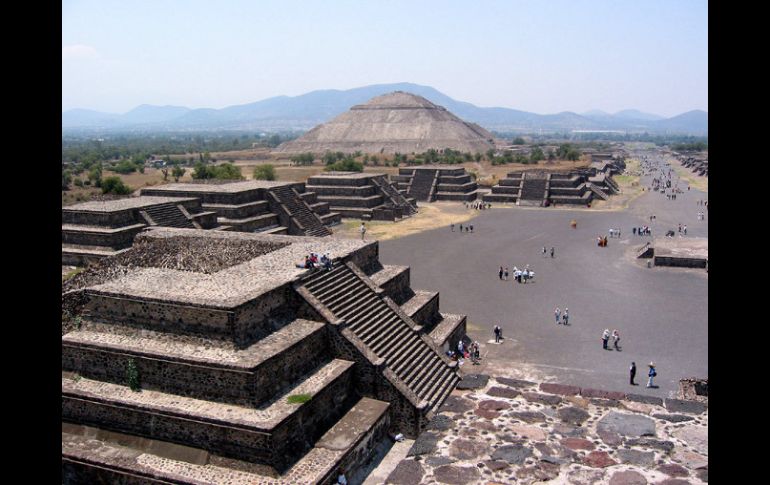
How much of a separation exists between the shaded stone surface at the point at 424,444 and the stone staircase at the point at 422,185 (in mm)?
48821

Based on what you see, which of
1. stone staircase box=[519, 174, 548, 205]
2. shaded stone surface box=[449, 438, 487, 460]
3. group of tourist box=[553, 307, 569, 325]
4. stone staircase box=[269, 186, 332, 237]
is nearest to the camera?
shaded stone surface box=[449, 438, 487, 460]

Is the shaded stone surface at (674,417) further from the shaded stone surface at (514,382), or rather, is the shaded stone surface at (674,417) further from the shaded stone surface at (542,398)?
the shaded stone surface at (514,382)

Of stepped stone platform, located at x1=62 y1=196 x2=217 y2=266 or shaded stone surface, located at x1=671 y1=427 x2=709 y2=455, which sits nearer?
shaded stone surface, located at x1=671 y1=427 x2=709 y2=455

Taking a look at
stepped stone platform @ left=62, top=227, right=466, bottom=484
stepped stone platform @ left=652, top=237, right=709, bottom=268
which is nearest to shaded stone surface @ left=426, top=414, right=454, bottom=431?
stepped stone platform @ left=62, top=227, right=466, bottom=484

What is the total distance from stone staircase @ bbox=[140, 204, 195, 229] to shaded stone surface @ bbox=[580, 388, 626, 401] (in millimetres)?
22052

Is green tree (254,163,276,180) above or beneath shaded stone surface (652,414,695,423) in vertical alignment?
above

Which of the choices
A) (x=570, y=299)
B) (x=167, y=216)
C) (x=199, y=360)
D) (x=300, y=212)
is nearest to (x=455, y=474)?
(x=199, y=360)

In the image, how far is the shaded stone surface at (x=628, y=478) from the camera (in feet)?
41.6

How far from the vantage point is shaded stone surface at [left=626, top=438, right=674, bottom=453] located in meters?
14.1

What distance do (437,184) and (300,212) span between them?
2729cm

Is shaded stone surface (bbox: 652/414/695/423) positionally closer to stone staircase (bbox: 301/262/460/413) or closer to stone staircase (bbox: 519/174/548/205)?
stone staircase (bbox: 301/262/460/413)

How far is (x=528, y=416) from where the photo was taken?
51.6ft
